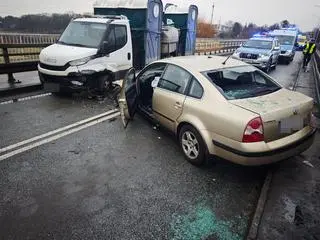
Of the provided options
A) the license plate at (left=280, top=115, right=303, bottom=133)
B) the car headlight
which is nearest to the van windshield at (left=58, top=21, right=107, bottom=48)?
the car headlight

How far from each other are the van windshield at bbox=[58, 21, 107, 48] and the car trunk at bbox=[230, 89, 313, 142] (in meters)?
5.24

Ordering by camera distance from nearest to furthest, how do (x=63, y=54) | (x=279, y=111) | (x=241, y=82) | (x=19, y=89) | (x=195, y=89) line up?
(x=279, y=111)
(x=195, y=89)
(x=241, y=82)
(x=63, y=54)
(x=19, y=89)

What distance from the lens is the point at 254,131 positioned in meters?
3.31

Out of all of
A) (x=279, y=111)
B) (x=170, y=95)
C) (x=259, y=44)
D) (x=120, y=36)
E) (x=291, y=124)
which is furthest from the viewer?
(x=259, y=44)

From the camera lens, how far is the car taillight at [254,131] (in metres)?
3.28

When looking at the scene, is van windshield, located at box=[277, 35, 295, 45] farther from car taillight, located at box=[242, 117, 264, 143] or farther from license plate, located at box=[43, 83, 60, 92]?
car taillight, located at box=[242, 117, 264, 143]

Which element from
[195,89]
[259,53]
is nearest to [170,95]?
[195,89]

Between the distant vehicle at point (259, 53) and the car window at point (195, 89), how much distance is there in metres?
10.4

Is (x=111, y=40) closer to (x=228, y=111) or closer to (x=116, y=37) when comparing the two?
(x=116, y=37)

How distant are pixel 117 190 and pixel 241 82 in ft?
8.39

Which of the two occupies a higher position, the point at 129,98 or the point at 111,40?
the point at 111,40

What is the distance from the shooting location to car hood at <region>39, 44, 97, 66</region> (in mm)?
6941

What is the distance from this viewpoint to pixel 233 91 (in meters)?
3.99

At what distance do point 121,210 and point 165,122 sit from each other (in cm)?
200
